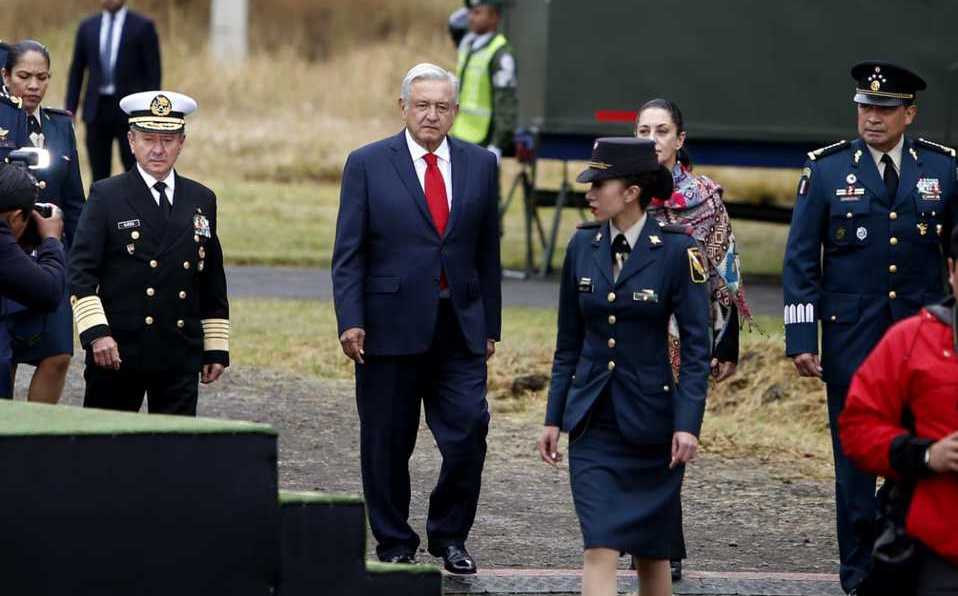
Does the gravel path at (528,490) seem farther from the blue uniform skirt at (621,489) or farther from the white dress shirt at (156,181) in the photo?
the white dress shirt at (156,181)

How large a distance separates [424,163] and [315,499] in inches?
67.9

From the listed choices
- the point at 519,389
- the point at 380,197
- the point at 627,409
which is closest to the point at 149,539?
the point at 627,409

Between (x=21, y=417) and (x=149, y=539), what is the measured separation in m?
0.54

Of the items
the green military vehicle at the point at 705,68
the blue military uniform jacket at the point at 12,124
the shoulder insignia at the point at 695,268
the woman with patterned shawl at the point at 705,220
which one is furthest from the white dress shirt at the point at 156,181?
the green military vehicle at the point at 705,68

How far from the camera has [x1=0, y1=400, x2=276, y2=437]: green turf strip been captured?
18.2 feet

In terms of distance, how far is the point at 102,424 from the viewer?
568cm

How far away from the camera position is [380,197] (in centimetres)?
741

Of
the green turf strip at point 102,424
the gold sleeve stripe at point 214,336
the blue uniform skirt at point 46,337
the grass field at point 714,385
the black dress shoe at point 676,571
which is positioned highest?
the green turf strip at point 102,424

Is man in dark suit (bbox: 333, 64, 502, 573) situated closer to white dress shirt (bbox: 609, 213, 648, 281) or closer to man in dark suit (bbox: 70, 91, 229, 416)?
man in dark suit (bbox: 70, 91, 229, 416)

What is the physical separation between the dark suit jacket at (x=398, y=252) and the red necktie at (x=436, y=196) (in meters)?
0.03

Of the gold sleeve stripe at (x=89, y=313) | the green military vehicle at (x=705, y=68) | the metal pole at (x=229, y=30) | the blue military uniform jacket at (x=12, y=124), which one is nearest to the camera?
the gold sleeve stripe at (x=89, y=313)

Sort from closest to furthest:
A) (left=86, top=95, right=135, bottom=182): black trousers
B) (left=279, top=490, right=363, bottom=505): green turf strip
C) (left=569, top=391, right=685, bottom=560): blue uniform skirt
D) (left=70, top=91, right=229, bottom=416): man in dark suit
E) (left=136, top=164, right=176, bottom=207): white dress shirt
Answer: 1. (left=279, top=490, right=363, bottom=505): green turf strip
2. (left=569, top=391, right=685, bottom=560): blue uniform skirt
3. (left=70, top=91, right=229, bottom=416): man in dark suit
4. (left=136, top=164, right=176, bottom=207): white dress shirt
5. (left=86, top=95, right=135, bottom=182): black trousers

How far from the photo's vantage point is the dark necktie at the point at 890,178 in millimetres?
7359

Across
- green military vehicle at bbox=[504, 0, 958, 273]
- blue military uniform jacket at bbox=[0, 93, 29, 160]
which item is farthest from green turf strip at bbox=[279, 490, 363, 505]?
green military vehicle at bbox=[504, 0, 958, 273]
